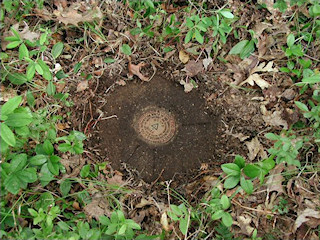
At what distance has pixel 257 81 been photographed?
7.91 feet

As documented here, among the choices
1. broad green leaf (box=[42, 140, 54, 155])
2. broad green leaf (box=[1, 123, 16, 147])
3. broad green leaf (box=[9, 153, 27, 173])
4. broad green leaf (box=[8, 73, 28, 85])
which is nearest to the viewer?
broad green leaf (box=[1, 123, 16, 147])

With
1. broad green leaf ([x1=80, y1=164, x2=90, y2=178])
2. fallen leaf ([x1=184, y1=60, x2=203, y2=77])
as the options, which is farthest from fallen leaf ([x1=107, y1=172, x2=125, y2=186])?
fallen leaf ([x1=184, y1=60, x2=203, y2=77])

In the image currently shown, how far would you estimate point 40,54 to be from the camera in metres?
2.36

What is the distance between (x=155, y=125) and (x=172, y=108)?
0.62ft

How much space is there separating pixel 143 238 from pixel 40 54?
154 cm

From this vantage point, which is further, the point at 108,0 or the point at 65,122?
the point at 108,0

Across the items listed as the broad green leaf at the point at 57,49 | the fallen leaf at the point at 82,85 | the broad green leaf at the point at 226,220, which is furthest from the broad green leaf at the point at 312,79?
the broad green leaf at the point at 57,49

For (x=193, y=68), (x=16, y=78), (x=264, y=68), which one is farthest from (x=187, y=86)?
(x=16, y=78)

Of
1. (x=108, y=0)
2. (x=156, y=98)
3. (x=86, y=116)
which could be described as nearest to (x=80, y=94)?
(x=86, y=116)

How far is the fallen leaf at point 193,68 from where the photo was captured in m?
2.44

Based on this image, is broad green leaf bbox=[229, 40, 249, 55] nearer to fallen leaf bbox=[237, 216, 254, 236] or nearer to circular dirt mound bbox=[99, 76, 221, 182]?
circular dirt mound bbox=[99, 76, 221, 182]

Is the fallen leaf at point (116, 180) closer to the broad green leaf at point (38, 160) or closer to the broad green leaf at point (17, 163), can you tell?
the broad green leaf at point (38, 160)

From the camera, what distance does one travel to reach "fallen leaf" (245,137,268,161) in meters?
2.27

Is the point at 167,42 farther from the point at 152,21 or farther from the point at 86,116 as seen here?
the point at 86,116
